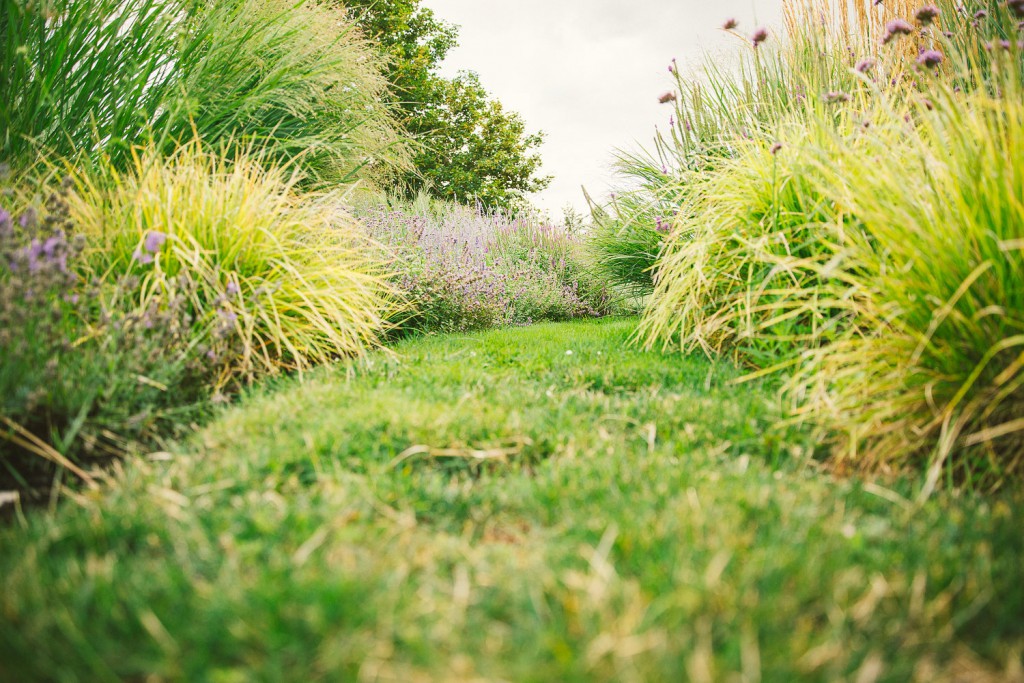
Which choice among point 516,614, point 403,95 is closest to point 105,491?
point 516,614

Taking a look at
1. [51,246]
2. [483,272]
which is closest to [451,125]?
[483,272]

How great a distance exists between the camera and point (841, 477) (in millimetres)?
1722

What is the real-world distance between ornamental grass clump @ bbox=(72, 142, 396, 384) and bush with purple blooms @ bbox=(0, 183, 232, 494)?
250 millimetres

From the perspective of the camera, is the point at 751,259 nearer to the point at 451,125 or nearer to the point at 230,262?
the point at 230,262

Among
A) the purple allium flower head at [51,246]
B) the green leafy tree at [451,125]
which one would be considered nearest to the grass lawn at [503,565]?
the purple allium flower head at [51,246]

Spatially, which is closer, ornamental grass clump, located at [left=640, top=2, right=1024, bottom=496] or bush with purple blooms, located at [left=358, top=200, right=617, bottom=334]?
ornamental grass clump, located at [left=640, top=2, right=1024, bottom=496]

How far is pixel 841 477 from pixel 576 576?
1.13m

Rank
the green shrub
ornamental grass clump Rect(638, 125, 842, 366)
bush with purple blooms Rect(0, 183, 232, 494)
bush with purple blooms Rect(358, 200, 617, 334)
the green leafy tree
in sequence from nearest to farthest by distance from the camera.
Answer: bush with purple blooms Rect(0, 183, 232, 494) → ornamental grass clump Rect(638, 125, 842, 366) → the green shrub → bush with purple blooms Rect(358, 200, 617, 334) → the green leafy tree

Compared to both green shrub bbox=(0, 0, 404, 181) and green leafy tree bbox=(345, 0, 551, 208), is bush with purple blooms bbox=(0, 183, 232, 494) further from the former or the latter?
green leafy tree bbox=(345, 0, 551, 208)

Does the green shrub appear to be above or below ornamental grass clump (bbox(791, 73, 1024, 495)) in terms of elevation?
above

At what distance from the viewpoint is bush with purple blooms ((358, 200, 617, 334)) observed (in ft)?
14.9

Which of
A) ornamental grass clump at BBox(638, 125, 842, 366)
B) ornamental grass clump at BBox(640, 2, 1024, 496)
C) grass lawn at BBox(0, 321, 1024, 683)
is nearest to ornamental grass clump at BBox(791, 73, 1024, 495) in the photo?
ornamental grass clump at BBox(640, 2, 1024, 496)

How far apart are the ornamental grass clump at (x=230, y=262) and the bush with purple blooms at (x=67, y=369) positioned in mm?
Answer: 250

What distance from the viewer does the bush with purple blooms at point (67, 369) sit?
1.70 metres
